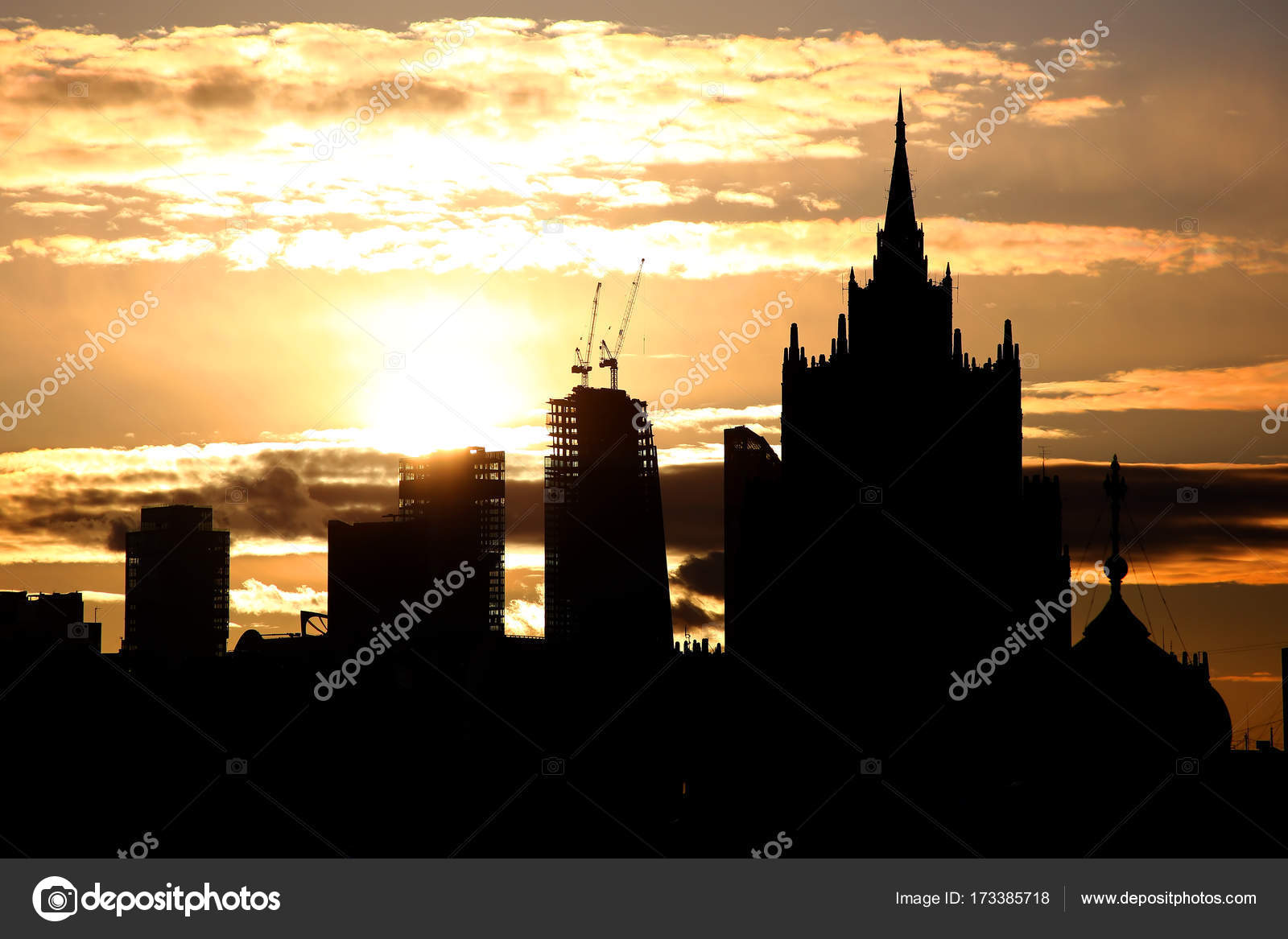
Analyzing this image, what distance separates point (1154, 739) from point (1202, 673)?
9.72 meters
